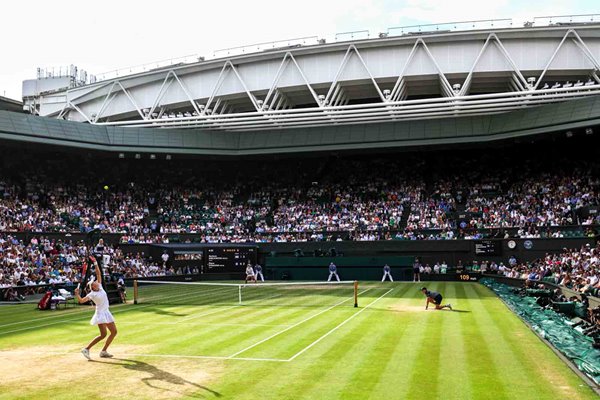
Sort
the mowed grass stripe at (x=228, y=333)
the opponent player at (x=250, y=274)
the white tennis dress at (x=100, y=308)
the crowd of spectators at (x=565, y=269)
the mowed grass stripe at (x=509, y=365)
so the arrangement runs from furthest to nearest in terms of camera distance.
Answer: the opponent player at (x=250, y=274), the crowd of spectators at (x=565, y=269), the mowed grass stripe at (x=228, y=333), the white tennis dress at (x=100, y=308), the mowed grass stripe at (x=509, y=365)

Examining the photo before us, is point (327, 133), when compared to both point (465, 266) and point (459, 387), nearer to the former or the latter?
point (465, 266)

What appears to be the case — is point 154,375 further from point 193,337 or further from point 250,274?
point 250,274

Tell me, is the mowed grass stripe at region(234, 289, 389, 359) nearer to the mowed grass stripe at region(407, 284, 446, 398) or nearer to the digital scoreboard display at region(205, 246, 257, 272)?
the mowed grass stripe at region(407, 284, 446, 398)

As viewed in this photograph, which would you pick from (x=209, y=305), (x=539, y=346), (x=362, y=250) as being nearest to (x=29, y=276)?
(x=209, y=305)

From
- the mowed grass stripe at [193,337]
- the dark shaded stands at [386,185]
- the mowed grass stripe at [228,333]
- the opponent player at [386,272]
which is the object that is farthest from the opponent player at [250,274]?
the mowed grass stripe at [193,337]

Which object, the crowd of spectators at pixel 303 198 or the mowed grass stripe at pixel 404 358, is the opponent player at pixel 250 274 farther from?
the mowed grass stripe at pixel 404 358

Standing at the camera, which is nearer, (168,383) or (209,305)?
(168,383)

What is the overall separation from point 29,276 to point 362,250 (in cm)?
2689

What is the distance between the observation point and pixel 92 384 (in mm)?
11930

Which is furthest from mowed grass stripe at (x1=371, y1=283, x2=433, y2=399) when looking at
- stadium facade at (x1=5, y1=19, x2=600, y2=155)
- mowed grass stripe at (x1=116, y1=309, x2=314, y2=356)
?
A: stadium facade at (x1=5, y1=19, x2=600, y2=155)

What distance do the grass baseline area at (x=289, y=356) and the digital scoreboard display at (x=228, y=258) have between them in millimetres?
24106

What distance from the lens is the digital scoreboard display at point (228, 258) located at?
4969cm

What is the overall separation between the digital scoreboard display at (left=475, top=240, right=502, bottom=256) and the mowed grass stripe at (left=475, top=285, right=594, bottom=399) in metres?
24.7

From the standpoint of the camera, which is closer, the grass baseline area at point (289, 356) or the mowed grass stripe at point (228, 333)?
the grass baseline area at point (289, 356)
